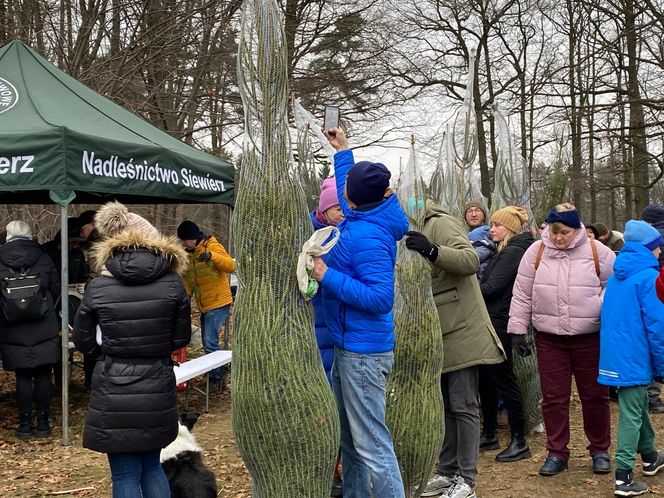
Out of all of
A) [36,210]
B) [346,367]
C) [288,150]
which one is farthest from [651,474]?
[36,210]

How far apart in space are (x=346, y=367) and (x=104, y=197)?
6519 millimetres

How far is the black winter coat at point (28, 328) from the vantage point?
18.3 ft

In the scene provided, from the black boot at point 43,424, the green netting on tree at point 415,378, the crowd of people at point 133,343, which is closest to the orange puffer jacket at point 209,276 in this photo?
the black boot at point 43,424

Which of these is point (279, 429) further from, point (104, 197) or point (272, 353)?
point (104, 197)

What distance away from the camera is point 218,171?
7078 mm

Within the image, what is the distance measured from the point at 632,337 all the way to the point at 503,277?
3.81ft

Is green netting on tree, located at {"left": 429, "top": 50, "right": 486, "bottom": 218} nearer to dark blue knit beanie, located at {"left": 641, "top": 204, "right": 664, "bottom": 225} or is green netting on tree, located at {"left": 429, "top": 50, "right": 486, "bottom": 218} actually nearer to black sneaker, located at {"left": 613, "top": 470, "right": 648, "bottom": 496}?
dark blue knit beanie, located at {"left": 641, "top": 204, "right": 664, "bottom": 225}

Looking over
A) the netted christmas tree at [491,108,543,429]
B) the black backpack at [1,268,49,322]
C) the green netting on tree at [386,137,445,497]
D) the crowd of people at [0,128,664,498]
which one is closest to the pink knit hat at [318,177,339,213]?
the crowd of people at [0,128,664,498]

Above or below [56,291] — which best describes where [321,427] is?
below

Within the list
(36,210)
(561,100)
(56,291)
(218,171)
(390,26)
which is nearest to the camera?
(56,291)

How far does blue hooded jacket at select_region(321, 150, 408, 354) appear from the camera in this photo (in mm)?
2922

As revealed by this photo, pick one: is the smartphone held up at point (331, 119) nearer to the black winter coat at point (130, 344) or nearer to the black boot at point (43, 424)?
the black winter coat at point (130, 344)

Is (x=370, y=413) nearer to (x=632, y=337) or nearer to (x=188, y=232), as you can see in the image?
(x=632, y=337)

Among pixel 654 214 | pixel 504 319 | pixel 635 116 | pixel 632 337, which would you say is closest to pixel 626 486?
pixel 632 337
